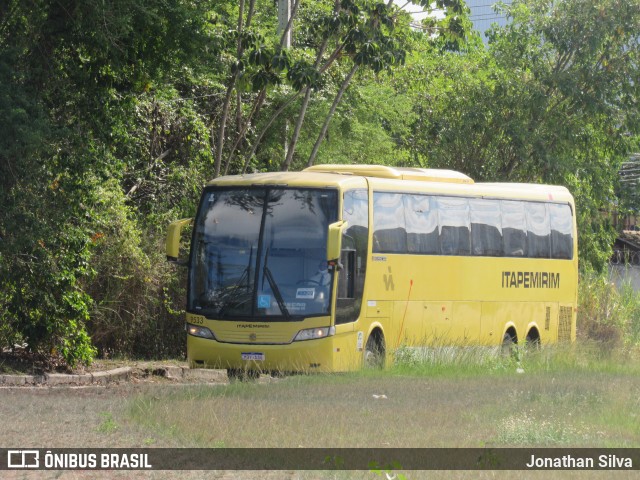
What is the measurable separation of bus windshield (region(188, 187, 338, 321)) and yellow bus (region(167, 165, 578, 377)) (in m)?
0.02

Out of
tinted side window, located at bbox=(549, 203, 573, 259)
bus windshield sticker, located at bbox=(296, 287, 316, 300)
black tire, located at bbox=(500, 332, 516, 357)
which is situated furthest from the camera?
tinted side window, located at bbox=(549, 203, 573, 259)

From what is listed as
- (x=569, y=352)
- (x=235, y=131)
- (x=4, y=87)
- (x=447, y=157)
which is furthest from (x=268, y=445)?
(x=447, y=157)

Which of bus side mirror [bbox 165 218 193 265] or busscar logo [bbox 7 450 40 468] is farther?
bus side mirror [bbox 165 218 193 265]

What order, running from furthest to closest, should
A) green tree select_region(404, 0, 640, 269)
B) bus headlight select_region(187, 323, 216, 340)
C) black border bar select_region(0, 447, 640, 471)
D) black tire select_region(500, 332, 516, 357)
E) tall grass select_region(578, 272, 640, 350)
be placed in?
tall grass select_region(578, 272, 640, 350) → green tree select_region(404, 0, 640, 269) → black tire select_region(500, 332, 516, 357) → bus headlight select_region(187, 323, 216, 340) → black border bar select_region(0, 447, 640, 471)

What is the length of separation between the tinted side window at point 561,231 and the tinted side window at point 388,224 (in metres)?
5.58

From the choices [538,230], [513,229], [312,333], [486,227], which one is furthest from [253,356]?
[538,230]

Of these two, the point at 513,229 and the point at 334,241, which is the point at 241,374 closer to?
the point at 334,241

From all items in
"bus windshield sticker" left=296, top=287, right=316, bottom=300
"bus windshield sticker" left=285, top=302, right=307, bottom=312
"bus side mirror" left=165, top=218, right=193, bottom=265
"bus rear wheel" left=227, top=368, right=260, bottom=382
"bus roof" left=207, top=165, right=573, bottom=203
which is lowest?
"bus rear wheel" left=227, top=368, right=260, bottom=382

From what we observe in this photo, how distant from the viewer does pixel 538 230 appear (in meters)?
24.7

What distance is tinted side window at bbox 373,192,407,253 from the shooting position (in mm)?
20225

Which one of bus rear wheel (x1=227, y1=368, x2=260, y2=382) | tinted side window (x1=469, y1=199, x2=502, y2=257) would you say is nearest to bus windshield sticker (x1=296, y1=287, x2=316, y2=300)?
bus rear wheel (x1=227, y1=368, x2=260, y2=382)

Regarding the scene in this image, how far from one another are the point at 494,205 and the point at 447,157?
10.4m

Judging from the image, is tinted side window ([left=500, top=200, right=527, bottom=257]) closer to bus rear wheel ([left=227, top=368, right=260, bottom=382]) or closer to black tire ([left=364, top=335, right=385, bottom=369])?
black tire ([left=364, top=335, right=385, bottom=369])

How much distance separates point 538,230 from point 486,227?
209 cm
